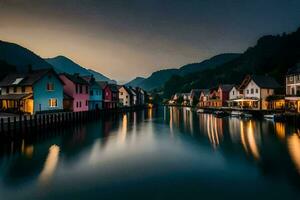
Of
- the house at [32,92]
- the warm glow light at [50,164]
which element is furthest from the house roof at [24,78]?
the warm glow light at [50,164]

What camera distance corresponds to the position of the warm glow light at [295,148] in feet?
68.0

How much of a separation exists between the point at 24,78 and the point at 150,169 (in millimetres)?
37360

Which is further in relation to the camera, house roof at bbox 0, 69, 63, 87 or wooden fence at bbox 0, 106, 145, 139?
house roof at bbox 0, 69, 63, 87

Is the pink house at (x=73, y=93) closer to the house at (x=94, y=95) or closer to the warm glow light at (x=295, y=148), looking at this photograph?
the house at (x=94, y=95)

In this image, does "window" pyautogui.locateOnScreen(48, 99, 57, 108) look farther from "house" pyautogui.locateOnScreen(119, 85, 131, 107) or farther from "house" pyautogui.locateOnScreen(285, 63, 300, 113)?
"house" pyautogui.locateOnScreen(119, 85, 131, 107)

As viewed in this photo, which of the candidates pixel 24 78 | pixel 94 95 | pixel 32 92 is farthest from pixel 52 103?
pixel 94 95

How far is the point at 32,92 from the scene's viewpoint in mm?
43438

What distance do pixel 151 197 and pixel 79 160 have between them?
400 inches

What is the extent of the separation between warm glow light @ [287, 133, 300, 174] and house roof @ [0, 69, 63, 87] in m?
40.3

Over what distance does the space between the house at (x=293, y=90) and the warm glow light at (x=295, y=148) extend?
20.7m

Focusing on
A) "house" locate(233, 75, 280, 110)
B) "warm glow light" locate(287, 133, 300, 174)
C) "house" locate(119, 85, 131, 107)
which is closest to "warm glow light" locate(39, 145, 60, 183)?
"warm glow light" locate(287, 133, 300, 174)

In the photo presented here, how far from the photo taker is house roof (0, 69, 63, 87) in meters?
45.0

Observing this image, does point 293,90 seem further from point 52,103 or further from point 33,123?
point 33,123

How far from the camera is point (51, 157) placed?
73.9 feet
